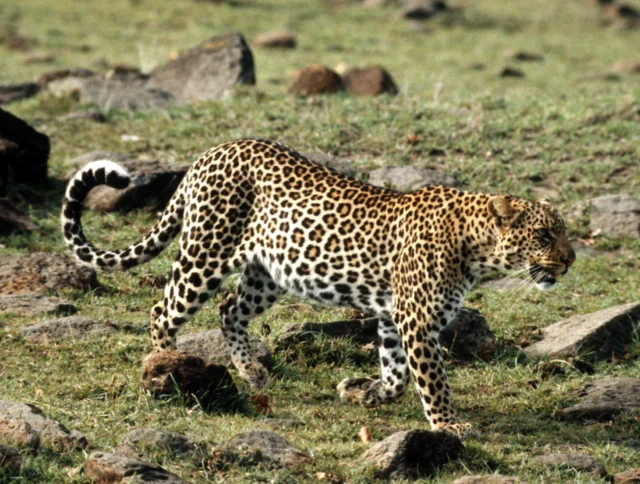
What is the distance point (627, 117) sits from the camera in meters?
16.7

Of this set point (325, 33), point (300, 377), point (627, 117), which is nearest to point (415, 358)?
point (300, 377)

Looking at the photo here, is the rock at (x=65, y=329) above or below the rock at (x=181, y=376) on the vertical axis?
below

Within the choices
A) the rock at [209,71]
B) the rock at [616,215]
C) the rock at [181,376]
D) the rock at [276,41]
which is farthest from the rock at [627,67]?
the rock at [181,376]

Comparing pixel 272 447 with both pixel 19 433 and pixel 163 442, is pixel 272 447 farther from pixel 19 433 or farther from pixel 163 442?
pixel 19 433

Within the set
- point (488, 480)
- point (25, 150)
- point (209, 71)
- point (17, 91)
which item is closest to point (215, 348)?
point (488, 480)

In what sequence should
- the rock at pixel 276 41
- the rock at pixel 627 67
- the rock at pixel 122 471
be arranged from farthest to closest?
the rock at pixel 276 41 < the rock at pixel 627 67 < the rock at pixel 122 471

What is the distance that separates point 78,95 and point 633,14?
1992cm

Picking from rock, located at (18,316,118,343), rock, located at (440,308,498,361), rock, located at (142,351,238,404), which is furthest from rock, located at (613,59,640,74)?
Result: rock, located at (142,351,238,404)

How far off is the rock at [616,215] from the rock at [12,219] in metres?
6.39

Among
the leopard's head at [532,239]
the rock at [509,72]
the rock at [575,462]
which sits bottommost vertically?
the rock at [509,72]

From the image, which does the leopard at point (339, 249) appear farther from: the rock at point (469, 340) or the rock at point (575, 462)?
the rock at point (469, 340)

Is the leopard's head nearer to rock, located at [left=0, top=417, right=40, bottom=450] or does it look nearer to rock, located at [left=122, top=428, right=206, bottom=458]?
rock, located at [left=122, top=428, right=206, bottom=458]

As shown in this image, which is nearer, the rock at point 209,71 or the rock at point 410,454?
the rock at point 410,454

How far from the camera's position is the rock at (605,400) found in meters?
9.49
